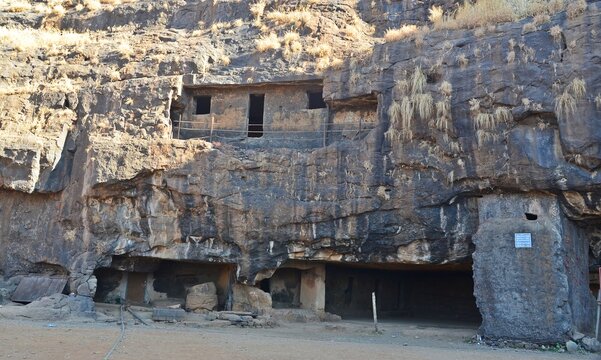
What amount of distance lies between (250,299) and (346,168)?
5201 mm

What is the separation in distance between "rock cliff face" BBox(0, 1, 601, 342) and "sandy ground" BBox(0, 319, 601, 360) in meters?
1.95

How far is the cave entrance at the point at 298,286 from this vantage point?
18.7 meters

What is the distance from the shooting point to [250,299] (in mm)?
17891

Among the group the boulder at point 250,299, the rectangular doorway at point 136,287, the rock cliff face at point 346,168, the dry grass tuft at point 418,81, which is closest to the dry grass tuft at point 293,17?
the rock cliff face at point 346,168

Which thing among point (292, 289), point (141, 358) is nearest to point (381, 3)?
point (292, 289)

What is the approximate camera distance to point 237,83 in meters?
18.9

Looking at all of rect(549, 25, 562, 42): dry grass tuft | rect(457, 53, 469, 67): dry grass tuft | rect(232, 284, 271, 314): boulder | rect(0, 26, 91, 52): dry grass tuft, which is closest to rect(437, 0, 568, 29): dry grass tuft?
rect(549, 25, 562, 42): dry grass tuft

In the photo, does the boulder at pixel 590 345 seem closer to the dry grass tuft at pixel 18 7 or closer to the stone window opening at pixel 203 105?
the stone window opening at pixel 203 105

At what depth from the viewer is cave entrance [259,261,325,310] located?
18.7 meters

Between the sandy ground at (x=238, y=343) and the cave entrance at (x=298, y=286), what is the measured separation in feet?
7.30

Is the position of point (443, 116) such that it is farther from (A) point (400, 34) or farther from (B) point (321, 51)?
(B) point (321, 51)

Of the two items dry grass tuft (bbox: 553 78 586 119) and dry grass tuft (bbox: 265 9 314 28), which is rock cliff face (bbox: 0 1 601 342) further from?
dry grass tuft (bbox: 265 9 314 28)

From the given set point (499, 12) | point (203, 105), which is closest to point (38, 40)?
point (203, 105)

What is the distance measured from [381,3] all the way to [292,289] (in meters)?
10.8
